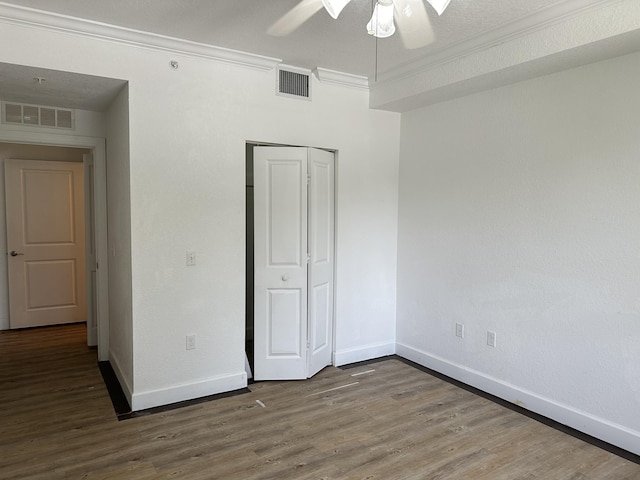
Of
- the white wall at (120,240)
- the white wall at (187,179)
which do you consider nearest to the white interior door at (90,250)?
the white wall at (120,240)

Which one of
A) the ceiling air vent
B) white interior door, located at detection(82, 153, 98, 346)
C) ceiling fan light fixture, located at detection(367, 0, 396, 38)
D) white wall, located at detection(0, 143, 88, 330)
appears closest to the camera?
ceiling fan light fixture, located at detection(367, 0, 396, 38)

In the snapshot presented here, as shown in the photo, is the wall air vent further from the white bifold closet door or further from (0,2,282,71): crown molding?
the white bifold closet door

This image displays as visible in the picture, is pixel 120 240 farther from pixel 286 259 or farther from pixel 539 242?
pixel 539 242

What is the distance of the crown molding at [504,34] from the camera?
2.58 meters

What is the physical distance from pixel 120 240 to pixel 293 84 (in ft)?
6.50

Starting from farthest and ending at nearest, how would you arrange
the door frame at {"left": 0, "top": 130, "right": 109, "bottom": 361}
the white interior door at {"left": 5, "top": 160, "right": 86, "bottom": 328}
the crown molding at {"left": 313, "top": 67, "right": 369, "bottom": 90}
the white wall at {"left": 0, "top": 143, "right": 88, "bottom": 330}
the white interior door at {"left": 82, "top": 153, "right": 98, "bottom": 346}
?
the white interior door at {"left": 5, "top": 160, "right": 86, "bottom": 328} → the white wall at {"left": 0, "top": 143, "right": 88, "bottom": 330} → the white interior door at {"left": 82, "top": 153, "right": 98, "bottom": 346} → the door frame at {"left": 0, "top": 130, "right": 109, "bottom": 361} → the crown molding at {"left": 313, "top": 67, "right": 369, "bottom": 90}

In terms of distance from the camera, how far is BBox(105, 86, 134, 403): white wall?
3.31 meters

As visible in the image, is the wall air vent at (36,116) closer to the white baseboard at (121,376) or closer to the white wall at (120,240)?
the white wall at (120,240)

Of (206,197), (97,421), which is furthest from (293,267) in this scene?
(97,421)

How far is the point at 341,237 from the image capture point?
421 centimetres

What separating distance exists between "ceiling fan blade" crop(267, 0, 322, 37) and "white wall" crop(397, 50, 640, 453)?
5.47 ft

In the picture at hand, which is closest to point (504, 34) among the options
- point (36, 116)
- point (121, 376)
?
point (36, 116)

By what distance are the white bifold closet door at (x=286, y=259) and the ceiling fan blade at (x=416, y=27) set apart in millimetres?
1182

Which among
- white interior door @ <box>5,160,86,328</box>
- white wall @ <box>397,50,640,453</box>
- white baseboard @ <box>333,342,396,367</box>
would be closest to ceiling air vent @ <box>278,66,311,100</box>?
white wall @ <box>397,50,640,453</box>
